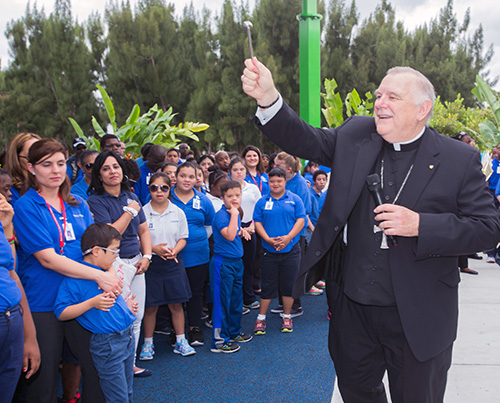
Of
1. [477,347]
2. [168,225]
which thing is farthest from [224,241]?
[477,347]

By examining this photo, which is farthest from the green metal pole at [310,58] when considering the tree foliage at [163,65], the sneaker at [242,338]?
the tree foliage at [163,65]

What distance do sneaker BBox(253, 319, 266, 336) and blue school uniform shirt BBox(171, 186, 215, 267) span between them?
92 centimetres

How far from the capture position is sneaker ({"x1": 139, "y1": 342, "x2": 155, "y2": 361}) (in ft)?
14.3

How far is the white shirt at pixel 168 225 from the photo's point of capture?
4.41 m

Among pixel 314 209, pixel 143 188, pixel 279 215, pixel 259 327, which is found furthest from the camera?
pixel 314 209

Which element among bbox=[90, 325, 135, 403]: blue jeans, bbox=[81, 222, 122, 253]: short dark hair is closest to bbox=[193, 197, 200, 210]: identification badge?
bbox=[81, 222, 122, 253]: short dark hair

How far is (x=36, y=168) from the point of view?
293cm

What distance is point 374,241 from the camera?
2.23 metres

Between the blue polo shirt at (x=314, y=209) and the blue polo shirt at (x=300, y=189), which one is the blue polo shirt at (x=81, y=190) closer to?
the blue polo shirt at (x=300, y=189)

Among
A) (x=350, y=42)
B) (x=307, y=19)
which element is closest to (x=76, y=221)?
(x=307, y=19)

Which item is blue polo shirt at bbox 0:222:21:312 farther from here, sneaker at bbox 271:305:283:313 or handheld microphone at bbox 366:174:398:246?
sneaker at bbox 271:305:283:313

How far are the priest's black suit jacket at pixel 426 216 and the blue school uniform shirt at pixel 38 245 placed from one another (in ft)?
5.31

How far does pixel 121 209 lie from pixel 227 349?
178 centimetres

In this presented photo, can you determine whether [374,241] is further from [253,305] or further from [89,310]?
[253,305]
